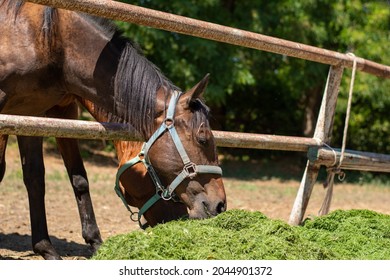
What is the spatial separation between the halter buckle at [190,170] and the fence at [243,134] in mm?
409

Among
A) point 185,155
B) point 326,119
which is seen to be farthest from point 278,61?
point 185,155

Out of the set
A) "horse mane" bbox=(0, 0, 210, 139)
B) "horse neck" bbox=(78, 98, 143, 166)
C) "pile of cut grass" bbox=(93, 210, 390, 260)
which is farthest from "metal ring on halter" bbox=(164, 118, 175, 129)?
"pile of cut grass" bbox=(93, 210, 390, 260)

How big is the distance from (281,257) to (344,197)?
936 cm

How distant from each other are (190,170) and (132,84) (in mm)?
678

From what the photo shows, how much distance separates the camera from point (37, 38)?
4.03 meters

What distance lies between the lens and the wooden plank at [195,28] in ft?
11.0

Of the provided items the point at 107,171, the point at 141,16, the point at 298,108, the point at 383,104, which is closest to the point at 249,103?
the point at 298,108

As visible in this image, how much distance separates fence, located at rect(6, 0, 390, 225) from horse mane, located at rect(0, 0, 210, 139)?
0.13 metres

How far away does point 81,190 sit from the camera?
199 inches

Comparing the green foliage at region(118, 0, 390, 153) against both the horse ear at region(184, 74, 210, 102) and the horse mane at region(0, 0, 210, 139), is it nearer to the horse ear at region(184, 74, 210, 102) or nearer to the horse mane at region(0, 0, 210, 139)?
the horse mane at region(0, 0, 210, 139)

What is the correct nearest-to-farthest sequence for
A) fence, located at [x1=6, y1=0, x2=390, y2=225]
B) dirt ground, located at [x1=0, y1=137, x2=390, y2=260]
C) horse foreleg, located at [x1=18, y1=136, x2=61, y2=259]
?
fence, located at [x1=6, y1=0, x2=390, y2=225]
horse foreleg, located at [x1=18, y1=136, x2=61, y2=259]
dirt ground, located at [x1=0, y1=137, x2=390, y2=260]

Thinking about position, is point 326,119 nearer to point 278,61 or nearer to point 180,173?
point 180,173

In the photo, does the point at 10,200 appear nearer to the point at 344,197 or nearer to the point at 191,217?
the point at 191,217

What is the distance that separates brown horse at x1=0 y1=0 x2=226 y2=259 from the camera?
3.53 meters
